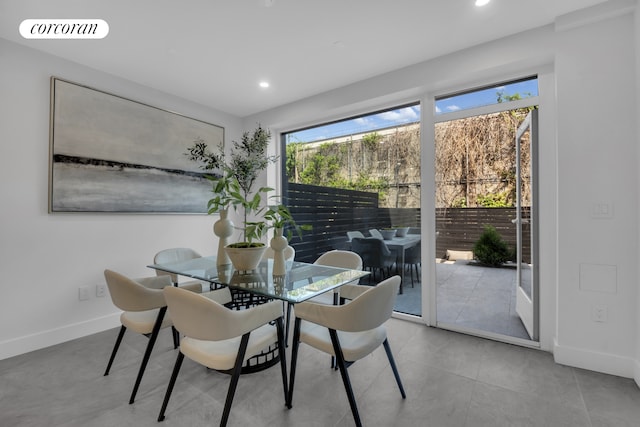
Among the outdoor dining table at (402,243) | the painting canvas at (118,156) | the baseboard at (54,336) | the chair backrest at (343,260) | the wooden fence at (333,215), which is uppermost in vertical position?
the painting canvas at (118,156)

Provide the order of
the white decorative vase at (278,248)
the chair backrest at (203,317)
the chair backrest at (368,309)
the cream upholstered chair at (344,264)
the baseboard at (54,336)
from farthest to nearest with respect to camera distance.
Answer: the baseboard at (54,336) < the cream upholstered chair at (344,264) < the white decorative vase at (278,248) < the chair backrest at (368,309) < the chair backrest at (203,317)

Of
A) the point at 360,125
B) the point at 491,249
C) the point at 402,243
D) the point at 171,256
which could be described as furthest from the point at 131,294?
the point at 491,249

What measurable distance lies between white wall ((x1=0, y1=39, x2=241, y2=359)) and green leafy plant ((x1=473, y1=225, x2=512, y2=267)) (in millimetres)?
3670

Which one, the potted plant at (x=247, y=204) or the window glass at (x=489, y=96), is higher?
the window glass at (x=489, y=96)

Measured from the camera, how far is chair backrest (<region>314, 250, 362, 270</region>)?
2.46 meters

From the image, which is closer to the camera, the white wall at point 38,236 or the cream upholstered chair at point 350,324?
the cream upholstered chair at point 350,324

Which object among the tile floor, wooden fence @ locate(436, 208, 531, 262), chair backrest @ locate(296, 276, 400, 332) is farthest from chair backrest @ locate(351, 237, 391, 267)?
chair backrest @ locate(296, 276, 400, 332)

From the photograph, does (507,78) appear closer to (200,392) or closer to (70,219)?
(200,392)

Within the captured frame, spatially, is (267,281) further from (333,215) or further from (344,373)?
(333,215)

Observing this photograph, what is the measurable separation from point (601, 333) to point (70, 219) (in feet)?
14.7

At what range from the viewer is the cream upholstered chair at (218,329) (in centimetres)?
134

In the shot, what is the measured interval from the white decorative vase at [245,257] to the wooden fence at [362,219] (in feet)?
5.04

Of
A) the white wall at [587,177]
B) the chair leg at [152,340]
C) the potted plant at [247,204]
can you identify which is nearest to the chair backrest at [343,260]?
the potted plant at [247,204]

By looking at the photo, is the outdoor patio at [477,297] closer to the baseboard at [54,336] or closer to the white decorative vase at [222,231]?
the white decorative vase at [222,231]
